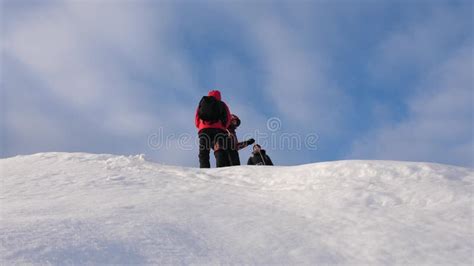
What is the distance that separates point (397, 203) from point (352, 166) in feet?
2.75

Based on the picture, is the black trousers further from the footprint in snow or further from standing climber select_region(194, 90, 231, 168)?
the footprint in snow

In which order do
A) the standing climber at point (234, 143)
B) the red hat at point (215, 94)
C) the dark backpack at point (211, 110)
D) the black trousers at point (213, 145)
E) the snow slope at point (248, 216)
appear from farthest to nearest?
1. the standing climber at point (234, 143)
2. the red hat at point (215, 94)
3. the black trousers at point (213, 145)
4. the dark backpack at point (211, 110)
5. the snow slope at point (248, 216)

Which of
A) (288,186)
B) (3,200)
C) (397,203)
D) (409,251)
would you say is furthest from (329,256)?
(3,200)

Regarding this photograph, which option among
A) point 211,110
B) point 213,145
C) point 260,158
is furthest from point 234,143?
point 260,158

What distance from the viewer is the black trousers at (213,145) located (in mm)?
7531

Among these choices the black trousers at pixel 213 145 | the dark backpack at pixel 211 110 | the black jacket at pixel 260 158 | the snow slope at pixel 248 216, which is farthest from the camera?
the black jacket at pixel 260 158

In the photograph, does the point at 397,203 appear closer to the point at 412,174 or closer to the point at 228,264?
the point at 412,174

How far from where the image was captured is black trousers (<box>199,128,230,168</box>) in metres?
7.53

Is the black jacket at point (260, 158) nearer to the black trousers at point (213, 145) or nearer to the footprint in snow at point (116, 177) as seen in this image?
the black trousers at point (213, 145)

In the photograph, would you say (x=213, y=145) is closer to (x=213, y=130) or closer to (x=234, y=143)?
(x=213, y=130)

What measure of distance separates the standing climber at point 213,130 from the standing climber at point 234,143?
20cm

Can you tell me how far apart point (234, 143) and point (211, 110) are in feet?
3.14

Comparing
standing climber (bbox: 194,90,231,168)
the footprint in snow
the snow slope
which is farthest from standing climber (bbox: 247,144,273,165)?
the footprint in snow

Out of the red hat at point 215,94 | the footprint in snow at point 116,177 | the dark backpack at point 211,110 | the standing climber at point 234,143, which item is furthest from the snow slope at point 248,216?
the red hat at point 215,94
